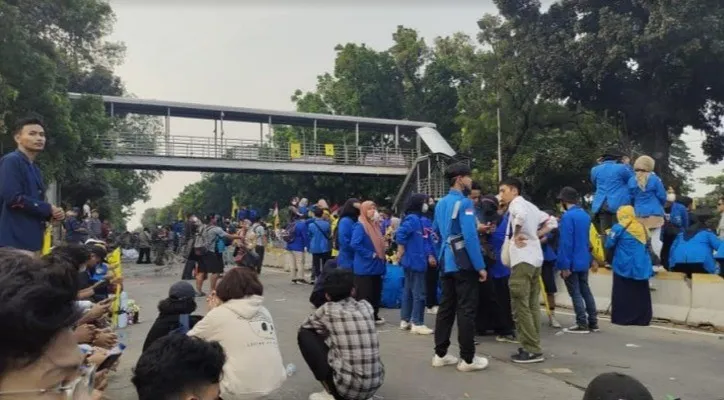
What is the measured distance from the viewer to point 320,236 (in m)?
13.4

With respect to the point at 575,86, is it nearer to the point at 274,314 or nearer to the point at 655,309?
the point at 655,309

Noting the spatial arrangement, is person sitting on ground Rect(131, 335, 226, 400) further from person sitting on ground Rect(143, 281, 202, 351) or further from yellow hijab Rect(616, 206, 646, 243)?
yellow hijab Rect(616, 206, 646, 243)

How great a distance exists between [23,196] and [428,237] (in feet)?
17.1

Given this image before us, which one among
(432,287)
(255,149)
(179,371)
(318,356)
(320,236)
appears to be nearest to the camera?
(179,371)

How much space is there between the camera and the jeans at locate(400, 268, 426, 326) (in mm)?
8305

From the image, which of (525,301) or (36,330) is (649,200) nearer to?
(525,301)

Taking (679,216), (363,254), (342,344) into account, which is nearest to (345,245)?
(363,254)

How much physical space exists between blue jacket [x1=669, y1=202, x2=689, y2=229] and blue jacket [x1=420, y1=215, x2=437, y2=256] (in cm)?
443

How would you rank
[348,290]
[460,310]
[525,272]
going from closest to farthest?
[348,290] < [460,310] < [525,272]

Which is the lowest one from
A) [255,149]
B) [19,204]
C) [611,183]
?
[19,204]

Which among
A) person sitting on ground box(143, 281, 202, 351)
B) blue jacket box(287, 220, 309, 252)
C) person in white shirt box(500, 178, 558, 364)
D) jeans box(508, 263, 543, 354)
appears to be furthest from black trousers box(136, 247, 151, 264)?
person sitting on ground box(143, 281, 202, 351)

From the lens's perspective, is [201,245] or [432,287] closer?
[432,287]

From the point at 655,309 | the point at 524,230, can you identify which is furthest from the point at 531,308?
the point at 655,309

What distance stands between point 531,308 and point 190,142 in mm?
28174
